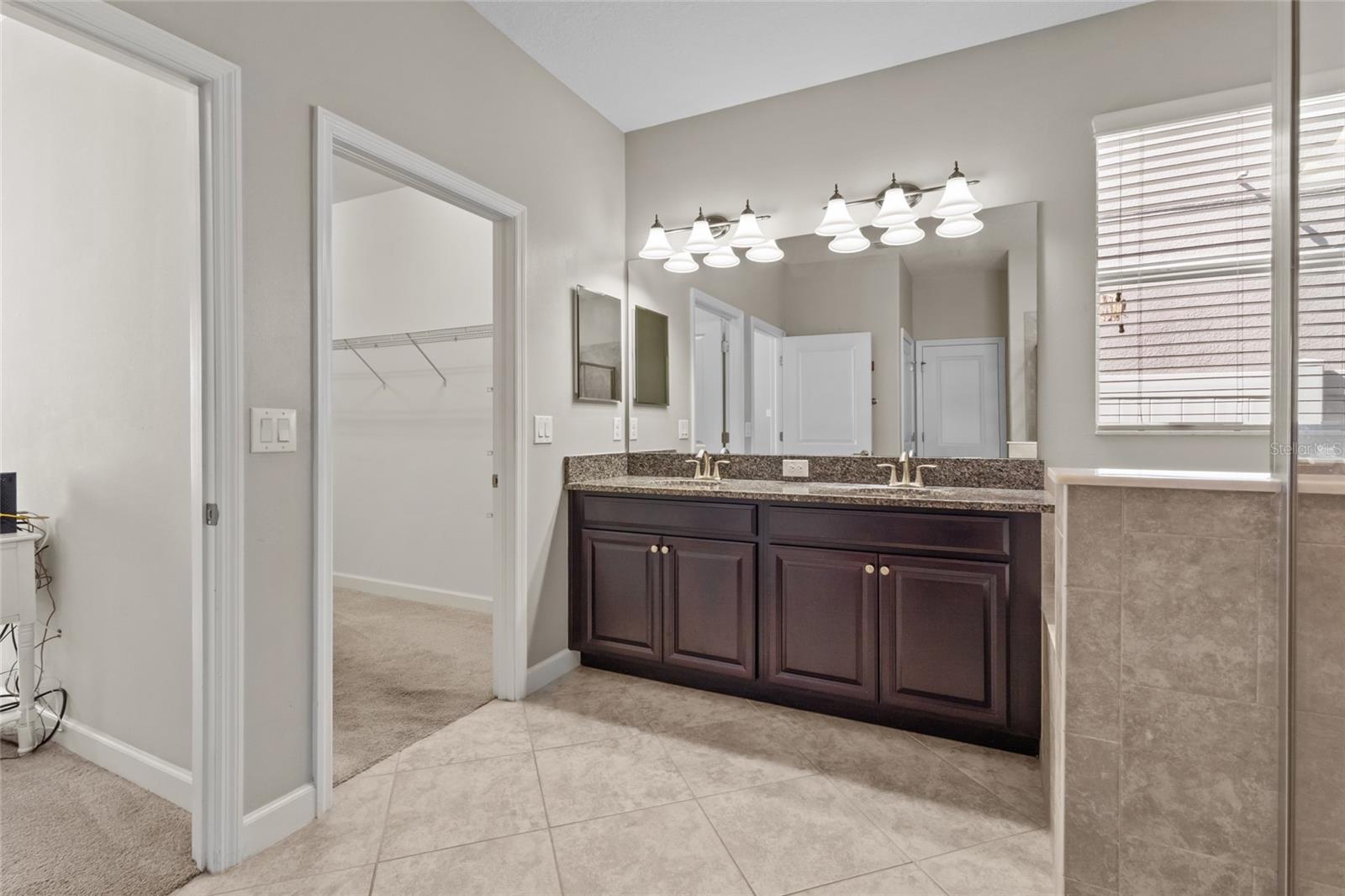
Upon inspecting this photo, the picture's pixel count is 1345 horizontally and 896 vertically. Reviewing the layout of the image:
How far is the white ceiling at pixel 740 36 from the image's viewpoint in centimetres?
227

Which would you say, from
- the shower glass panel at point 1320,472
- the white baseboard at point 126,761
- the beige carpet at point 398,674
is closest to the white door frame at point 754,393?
the beige carpet at point 398,674

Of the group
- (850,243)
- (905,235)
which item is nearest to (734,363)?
(850,243)

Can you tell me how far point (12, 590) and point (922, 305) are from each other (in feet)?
10.9

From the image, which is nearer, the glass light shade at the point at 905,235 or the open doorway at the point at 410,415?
the glass light shade at the point at 905,235

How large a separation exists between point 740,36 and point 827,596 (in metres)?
2.20

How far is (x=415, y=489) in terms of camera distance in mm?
3994

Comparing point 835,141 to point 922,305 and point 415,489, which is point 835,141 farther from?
point 415,489

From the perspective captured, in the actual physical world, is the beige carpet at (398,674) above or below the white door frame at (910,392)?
below

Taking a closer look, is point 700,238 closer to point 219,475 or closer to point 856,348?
point 856,348

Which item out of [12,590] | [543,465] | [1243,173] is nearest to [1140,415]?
[1243,173]

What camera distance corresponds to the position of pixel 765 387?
2941 mm

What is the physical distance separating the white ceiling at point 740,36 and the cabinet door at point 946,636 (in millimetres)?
2029

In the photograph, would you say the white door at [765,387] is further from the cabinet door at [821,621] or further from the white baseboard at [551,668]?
the white baseboard at [551,668]

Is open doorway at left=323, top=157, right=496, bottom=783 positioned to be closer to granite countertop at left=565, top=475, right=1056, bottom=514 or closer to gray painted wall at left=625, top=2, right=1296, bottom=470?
granite countertop at left=565, top=475, right=1056, bottom=514
